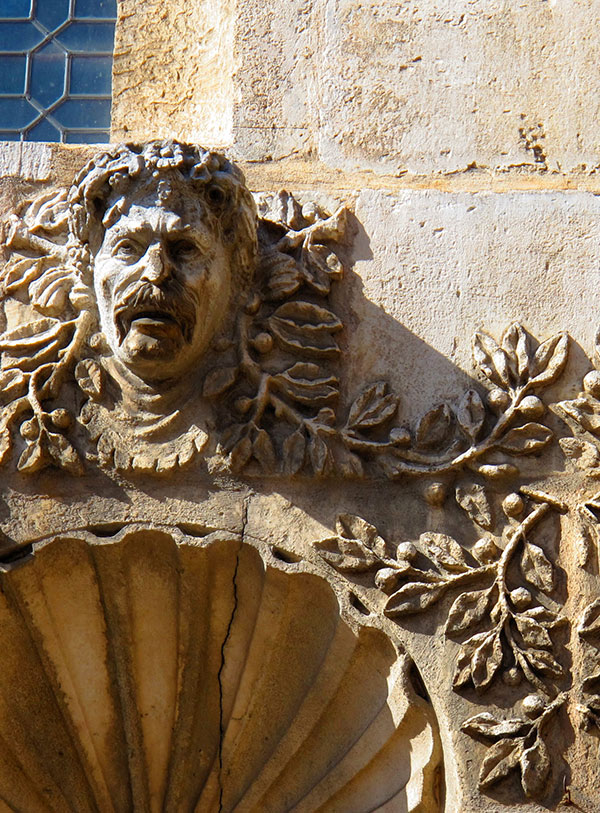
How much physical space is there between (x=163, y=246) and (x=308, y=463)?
543mm

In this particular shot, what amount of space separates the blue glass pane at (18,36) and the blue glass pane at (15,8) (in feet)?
0.10

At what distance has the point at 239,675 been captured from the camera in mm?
3607

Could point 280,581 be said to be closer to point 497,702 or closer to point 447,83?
point 497,702

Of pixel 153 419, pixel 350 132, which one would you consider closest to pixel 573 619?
pixel 153 419

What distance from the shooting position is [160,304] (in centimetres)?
347

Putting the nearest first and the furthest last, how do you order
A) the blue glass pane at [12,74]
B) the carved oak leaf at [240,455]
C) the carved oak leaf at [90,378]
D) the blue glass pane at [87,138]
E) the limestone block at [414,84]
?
1. the carved oak leaf at [240,455]
2. the carved oak leaf at [90,378]
3. the limestone block at [414,84]
4. the blue glass pane at [87,138]
5. the blue glass pane at [12,74]

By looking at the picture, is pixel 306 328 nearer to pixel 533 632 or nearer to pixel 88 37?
pixel 533 632

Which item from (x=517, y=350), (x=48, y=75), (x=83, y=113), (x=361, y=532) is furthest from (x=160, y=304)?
(x=48, y=75)

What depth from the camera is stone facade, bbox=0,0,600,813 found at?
11.0ft

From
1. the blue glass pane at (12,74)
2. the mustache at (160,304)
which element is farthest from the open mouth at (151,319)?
the blue glass pane at (12,74)

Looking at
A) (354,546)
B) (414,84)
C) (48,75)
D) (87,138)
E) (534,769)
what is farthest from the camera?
(48,75)

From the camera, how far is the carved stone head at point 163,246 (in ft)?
11.5

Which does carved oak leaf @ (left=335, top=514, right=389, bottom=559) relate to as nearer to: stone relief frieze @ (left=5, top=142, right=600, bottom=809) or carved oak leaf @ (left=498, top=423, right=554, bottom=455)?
stone relief frieze @ (left=5, top=142, right=600, bottom=809)

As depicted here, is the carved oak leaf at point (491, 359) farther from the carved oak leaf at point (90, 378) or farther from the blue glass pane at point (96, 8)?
the blue glass pane at point (96, 8)
